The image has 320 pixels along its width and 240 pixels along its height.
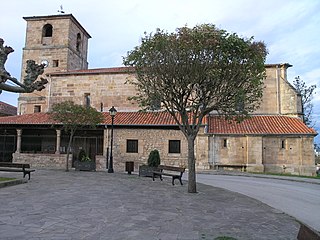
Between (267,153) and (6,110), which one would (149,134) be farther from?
(6,110)

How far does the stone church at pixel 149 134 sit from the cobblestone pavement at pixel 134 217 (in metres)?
12.7

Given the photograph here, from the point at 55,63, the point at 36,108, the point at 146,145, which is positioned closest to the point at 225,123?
the point at 146,145

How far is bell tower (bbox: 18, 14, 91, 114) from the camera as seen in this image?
29.3m

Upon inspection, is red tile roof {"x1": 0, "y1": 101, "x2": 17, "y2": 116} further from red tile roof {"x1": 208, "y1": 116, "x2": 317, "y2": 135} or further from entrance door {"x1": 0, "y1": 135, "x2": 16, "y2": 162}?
red tile roof {"x1": 208, "y1": 116, "x2": 317, "y2": 135}

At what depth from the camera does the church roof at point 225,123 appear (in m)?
22.0

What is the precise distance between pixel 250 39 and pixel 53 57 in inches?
973

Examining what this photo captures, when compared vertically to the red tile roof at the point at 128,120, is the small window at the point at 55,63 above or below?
above

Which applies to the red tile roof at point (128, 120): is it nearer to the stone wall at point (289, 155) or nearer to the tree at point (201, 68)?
the stone wall at point (289, 155)

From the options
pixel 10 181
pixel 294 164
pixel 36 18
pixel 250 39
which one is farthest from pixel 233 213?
pixel 36 18

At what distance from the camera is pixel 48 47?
30.3 m

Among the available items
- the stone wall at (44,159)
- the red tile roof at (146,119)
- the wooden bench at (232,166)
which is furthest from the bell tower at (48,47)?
the wooden bench at (232,166)

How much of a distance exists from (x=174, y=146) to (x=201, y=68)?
12.8 meters

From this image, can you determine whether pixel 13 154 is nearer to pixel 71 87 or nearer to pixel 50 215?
pixel 71 87

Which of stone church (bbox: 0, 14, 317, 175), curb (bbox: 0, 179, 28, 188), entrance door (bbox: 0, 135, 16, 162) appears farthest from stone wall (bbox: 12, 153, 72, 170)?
curb (bbox: 0, 179, 28, 188)
